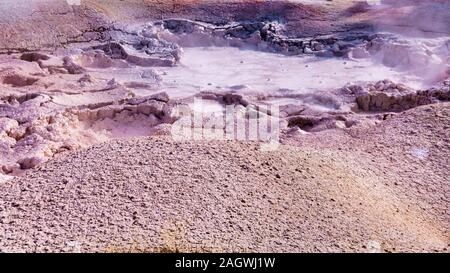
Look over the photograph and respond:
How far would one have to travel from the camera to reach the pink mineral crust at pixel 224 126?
8.64 feet

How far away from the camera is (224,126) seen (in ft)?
16.3

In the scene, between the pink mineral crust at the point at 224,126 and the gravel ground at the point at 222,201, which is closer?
the gravel ground at the point at 222,201

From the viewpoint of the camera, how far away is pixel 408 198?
11.1ft

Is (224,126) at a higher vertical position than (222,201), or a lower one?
lower

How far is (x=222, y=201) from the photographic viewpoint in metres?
2.78

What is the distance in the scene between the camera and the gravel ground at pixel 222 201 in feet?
8.21

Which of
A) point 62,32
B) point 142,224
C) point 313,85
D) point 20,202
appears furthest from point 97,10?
point 142,224

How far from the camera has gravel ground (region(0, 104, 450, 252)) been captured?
250cm

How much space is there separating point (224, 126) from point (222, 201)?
225 cm

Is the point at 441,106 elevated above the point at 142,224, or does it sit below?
below

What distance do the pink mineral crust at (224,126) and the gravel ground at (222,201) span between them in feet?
0.04

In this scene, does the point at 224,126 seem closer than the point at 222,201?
No
